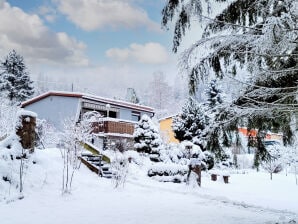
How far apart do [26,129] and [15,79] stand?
87.6ft

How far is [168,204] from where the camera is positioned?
8.01 m

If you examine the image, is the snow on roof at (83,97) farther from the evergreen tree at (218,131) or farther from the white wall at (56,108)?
the evergreen tree at (218,131)

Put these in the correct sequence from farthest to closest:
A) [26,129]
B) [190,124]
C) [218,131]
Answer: [190,124]
[26,129]
[218,131]

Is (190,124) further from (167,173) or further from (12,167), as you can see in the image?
(12,167)

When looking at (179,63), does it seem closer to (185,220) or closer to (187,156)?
(185,220)

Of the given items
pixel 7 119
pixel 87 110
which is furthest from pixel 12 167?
pixel 87 110

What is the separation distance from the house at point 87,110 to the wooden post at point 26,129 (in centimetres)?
1090

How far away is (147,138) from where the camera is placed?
18.1 meters

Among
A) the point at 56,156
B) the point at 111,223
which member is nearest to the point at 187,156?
the point at 56,156

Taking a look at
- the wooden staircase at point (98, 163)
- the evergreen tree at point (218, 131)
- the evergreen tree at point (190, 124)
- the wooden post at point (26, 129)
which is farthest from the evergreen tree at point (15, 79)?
the evergreen tree at point (218, 131)

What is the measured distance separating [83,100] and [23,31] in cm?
673

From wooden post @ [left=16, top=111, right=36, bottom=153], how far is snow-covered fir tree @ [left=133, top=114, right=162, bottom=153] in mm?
9013

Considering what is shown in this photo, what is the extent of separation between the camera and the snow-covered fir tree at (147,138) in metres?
18.0

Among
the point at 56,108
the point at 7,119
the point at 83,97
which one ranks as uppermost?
the point at 83,97
